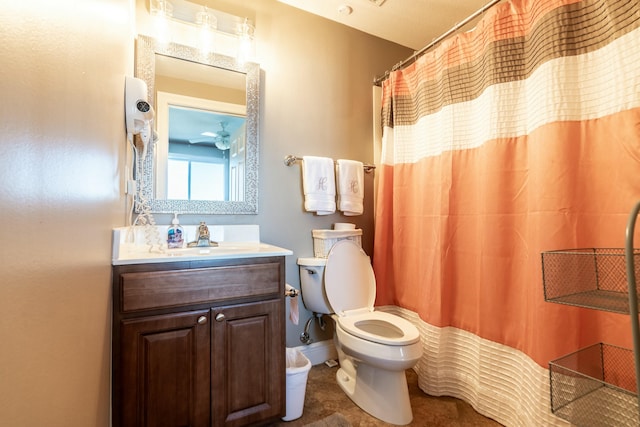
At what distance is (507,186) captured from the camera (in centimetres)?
139

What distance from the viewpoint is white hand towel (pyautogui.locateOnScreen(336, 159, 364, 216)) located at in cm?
198

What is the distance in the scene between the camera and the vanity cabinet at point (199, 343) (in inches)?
42.2

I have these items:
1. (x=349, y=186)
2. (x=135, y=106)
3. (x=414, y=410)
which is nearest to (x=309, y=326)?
(x=414, y=410)

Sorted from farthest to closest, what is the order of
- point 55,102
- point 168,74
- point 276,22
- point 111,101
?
point 276,22, point 168,74, point 111,101, point 55,102

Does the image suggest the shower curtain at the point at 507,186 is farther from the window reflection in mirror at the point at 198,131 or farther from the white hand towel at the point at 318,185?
the window reflection in mirror at the point at 198,131

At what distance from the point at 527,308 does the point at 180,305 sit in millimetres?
1548

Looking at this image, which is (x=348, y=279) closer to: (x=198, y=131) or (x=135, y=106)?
(x=198, y=131)

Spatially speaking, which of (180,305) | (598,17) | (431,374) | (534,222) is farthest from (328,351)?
(598,17)

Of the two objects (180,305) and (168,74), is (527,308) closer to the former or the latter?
(180,305)

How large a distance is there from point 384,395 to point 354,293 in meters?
0.58

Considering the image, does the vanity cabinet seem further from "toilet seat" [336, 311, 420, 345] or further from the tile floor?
"toilet seat" [336, 311, 420, 345]

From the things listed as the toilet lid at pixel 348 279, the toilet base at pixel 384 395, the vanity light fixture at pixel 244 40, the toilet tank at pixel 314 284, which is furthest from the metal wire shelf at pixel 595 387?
the vanity light fixture at pixel 244 40

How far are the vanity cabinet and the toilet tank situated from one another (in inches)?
17.7

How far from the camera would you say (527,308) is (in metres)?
1.28
